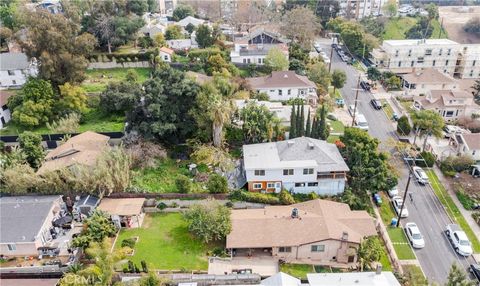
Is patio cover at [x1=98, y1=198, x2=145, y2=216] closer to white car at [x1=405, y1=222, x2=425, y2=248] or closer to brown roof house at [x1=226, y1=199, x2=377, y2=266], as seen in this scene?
brown roof house at [x1=226, y1=199, x2=377, y2=266]

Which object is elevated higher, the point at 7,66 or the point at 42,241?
the point at 7,66

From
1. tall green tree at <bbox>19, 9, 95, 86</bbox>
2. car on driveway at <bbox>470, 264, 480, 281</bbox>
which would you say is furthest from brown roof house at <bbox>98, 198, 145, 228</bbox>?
car on driveway at <bbox>470, 264, 480, 281</bbox>

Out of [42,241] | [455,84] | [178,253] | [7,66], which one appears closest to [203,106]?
[178,253]

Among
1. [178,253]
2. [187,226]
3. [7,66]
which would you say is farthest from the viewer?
[7,66]

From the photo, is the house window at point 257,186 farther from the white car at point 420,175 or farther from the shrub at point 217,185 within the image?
the white car at point 420,175

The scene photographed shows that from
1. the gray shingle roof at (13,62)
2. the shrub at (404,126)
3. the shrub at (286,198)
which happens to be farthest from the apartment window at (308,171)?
the gray shingle roof at (13,62)

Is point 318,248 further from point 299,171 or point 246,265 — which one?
point 299,171

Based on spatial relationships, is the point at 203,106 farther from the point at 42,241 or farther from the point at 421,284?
the point at 421,284
